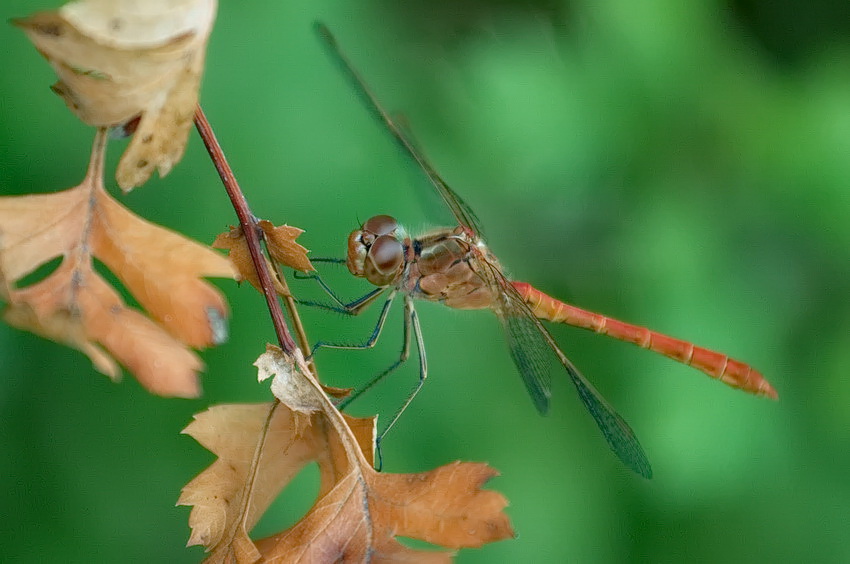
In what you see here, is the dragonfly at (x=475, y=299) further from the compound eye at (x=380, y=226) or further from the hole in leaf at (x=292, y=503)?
the hole in leaf at (x=292, y=503)

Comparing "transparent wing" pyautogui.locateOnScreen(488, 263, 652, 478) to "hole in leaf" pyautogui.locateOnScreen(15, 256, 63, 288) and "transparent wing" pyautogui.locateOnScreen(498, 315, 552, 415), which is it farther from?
"hole in leaf" pyautogui.locateOnScreen(15, 256, 63, 288)

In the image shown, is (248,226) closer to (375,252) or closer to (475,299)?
(375,252)

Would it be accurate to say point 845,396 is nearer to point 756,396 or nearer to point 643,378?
point 756,396

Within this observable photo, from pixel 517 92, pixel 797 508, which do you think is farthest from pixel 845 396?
pixel 517 92

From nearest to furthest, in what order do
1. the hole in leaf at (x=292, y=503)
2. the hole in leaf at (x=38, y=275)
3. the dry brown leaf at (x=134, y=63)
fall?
the dry brown leaf at (x=134, y=63) → the hole in leaf at (x=38, y=275) → the hole in leaf at (x=292, y=503)

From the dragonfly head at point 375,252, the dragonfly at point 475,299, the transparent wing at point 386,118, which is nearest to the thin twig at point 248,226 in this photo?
the dragonfly at point 475,299

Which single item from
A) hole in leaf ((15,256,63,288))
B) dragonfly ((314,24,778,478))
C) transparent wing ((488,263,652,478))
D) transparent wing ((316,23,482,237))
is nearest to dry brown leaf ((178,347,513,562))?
→ dragonfly ((314,24,778,478))
